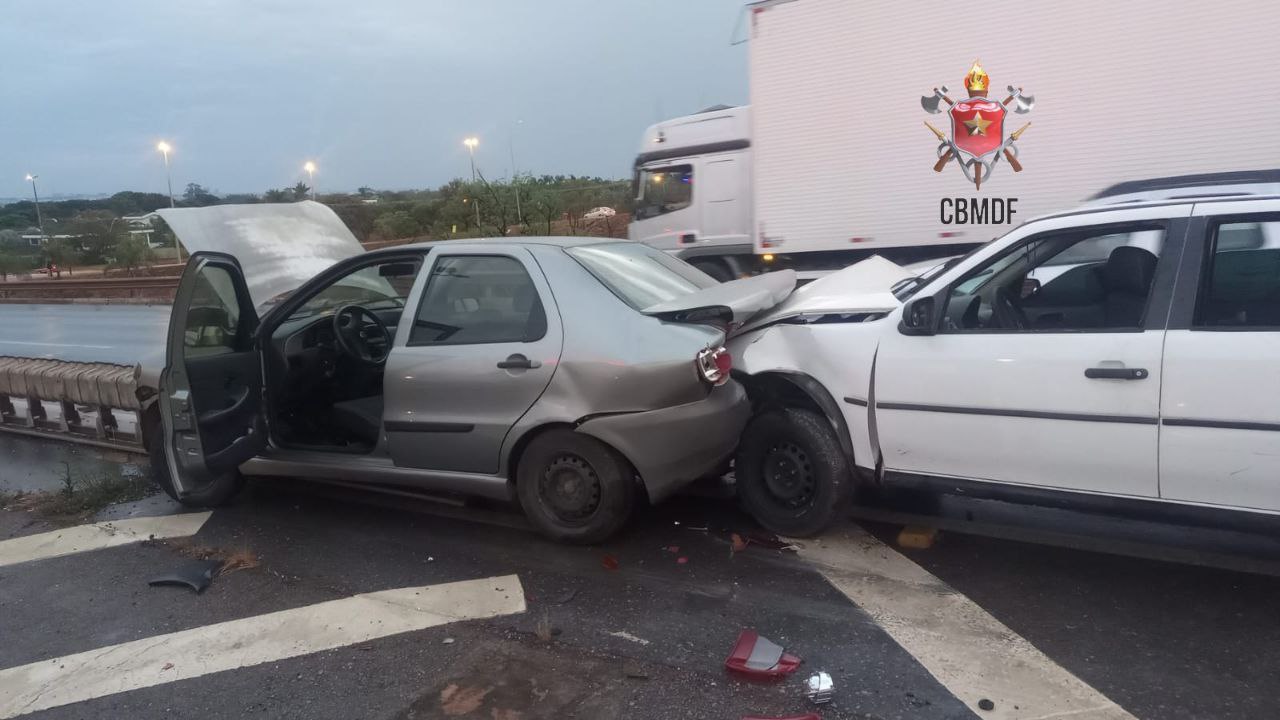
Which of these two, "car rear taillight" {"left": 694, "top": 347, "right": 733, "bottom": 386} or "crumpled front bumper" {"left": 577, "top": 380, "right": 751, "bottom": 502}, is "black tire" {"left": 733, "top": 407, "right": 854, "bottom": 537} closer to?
"crumpled front bumper" {"left": 577, "top": 380, "right": 751, "bottom": 502}

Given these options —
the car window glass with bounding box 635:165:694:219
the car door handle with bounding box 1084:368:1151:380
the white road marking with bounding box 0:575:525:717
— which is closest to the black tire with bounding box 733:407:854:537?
the car door handle with bounding box 1084:368:1151:380

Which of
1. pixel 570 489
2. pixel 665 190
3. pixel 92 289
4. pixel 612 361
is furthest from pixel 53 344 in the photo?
pixel 612 361

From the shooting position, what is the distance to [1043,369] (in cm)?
390

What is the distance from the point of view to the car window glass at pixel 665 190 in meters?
13.1

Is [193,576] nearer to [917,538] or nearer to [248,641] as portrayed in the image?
[248,641]

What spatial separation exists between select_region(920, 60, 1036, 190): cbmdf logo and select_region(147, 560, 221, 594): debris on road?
8641 mm

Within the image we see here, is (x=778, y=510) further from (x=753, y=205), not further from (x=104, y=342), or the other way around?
(x=104, y=342)

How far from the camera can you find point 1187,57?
8.91 meters

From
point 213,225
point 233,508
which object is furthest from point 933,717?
point 213,225

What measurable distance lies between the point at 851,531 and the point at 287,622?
9.45ft

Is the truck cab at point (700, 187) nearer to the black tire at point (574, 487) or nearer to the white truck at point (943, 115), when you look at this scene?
the white truck at point (943, 115)

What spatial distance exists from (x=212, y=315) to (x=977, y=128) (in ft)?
27.4

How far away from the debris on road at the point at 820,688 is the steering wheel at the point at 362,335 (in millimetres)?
3322

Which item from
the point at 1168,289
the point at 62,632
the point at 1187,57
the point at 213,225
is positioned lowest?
the point at 62,632
